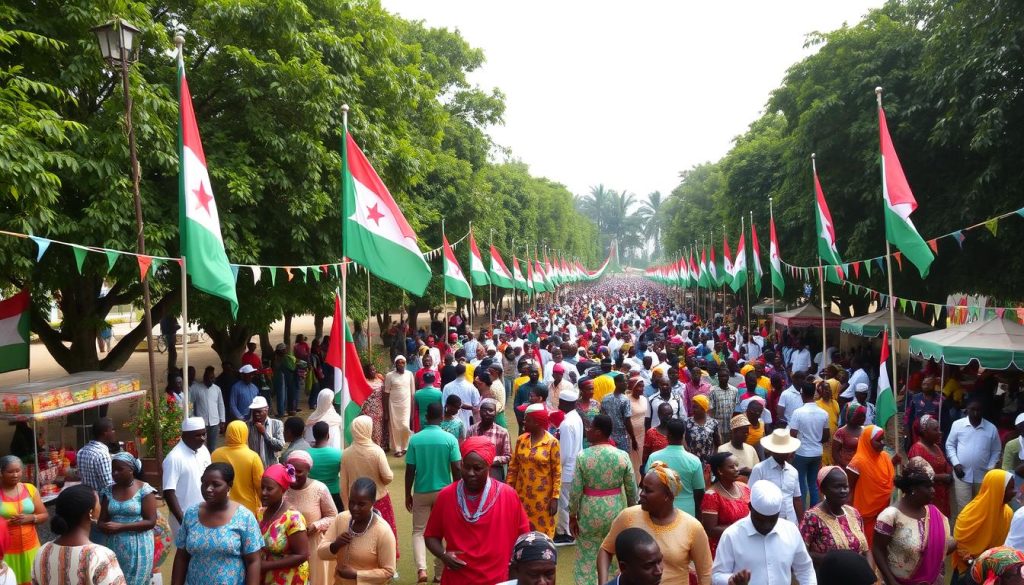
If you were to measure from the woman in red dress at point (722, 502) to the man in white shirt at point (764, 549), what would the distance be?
92cm

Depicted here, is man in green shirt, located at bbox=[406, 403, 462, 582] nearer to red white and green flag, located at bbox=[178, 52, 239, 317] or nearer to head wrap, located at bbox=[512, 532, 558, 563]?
red white and green flag, located at bbox=[178, 52, 239, 317]

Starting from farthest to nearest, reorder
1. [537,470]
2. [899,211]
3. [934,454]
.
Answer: [899,211], [934,454], [537,470]

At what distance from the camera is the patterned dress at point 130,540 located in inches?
202

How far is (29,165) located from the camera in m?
7.83

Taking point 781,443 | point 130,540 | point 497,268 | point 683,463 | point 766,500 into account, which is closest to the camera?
point 766,500

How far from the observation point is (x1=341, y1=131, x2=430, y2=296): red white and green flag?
8289 millimetres

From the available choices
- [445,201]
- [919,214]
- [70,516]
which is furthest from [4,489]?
[445,201]

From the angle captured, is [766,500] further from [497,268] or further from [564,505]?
[497,268]

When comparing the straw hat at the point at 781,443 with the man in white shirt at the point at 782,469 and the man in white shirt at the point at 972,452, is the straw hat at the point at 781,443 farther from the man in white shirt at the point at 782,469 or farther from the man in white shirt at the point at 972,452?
the man in white shirt at the point at 972,452

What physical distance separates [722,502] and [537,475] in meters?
1.57

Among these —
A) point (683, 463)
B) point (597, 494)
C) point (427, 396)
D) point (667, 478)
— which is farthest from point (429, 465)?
point (427, 396)

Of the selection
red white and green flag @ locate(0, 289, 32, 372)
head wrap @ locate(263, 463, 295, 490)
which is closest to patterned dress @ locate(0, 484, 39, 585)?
head wrap @ locate(263, 463, 295, 490)

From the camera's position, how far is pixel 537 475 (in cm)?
610

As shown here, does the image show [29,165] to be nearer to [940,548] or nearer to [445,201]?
[940,548]
